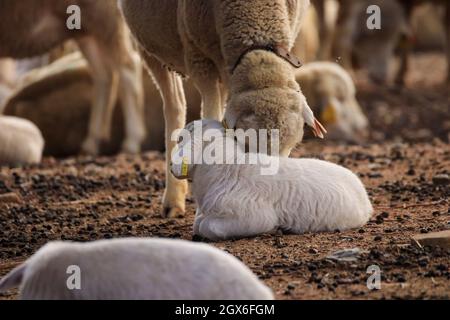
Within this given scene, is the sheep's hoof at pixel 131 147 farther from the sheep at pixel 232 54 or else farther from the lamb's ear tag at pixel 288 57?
the lamb's ear tag at pixel 288 57

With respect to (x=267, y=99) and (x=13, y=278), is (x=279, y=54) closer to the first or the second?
(x=267, y=99)

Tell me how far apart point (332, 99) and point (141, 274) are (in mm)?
8311

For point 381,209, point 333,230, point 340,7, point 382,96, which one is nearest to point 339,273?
point 333,230

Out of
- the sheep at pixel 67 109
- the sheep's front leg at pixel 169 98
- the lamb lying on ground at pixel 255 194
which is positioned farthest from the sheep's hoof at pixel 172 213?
the sheep at pixel 67 109

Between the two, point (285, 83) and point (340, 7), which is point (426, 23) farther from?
point (285, 83)

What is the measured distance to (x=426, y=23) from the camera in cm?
2247

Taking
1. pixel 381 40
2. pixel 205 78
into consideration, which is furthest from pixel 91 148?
pixel 381 40

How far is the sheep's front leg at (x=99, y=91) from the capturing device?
11312mm

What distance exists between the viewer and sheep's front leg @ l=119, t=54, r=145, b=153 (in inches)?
448

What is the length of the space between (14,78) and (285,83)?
1185 cm

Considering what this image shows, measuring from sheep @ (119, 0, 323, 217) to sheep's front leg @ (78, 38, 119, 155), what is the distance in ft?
13.3

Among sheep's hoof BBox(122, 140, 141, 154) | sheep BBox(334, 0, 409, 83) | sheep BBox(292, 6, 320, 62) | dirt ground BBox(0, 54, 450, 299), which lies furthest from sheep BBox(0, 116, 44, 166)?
sheep BBox(334, 0, 409, 83)

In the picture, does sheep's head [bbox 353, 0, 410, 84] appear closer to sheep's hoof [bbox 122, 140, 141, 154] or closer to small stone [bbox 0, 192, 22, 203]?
sheep's hoof [bbox 122, 140, 141, 154]
